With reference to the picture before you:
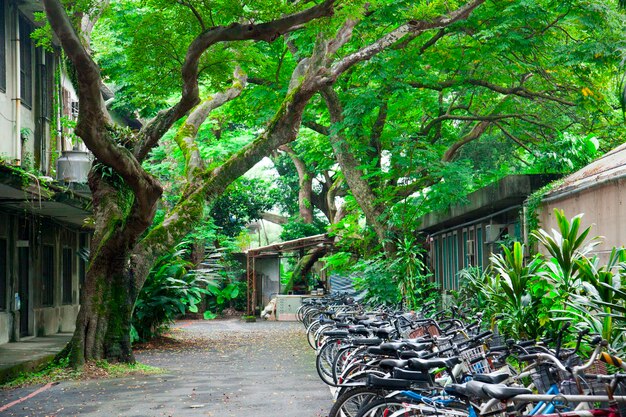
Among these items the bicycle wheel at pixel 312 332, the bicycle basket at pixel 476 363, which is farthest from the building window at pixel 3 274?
the bicycle basket at pixel 476 363

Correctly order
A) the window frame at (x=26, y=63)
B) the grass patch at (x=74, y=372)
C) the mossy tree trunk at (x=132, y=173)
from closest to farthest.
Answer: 1. the mossy tree trunk at (x=132, y=173)
2. the grass patch at (x=74, y=372)
3. the window frame at (x=26, y=63)

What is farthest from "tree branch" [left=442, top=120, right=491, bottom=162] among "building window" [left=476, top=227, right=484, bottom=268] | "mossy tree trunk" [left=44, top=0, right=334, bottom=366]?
"mossy tree trunk" [left=44, top=0, right=334, bottom=366]

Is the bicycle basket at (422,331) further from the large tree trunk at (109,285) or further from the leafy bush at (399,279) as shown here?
the leafy bush at (399,279)

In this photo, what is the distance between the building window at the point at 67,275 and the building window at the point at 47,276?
5.67 ft

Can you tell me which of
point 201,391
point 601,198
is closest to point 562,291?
point 601,198

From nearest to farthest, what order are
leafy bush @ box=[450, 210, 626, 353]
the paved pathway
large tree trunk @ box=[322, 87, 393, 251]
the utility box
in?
leafy bush @ box=[450, 210, 626, 353] → the paved pathway → large tree trunk @ box=[322, 87, 393, 251] → the utility box

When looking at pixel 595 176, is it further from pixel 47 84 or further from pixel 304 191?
pixel 304 191

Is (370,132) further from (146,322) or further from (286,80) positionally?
(146,322)

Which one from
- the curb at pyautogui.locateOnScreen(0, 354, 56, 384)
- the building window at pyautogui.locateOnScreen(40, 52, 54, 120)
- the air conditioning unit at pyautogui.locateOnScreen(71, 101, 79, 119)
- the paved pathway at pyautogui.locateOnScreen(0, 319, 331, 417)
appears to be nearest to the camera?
the paved pathway at pyautogui.locateOnScreen(0, 319, 331, 417)

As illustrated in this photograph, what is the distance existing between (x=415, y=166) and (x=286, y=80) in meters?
3.84

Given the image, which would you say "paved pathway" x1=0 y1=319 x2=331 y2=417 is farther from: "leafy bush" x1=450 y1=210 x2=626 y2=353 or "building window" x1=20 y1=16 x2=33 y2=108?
"building window" x1=20 y1=16 x2=33 y2=108

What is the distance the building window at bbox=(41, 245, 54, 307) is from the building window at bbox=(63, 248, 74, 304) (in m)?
1.73

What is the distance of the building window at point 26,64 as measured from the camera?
59.7 feet

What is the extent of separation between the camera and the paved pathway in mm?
9602
